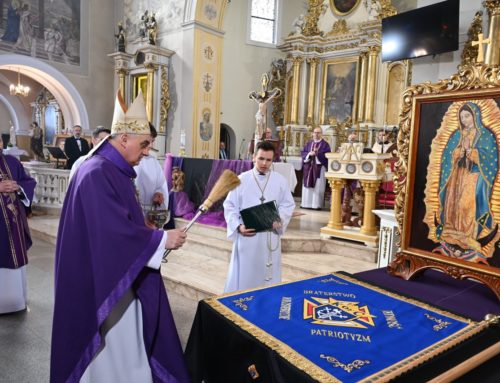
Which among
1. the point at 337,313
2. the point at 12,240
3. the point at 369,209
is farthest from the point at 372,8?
the point at 337,313

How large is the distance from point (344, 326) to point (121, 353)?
1.23m

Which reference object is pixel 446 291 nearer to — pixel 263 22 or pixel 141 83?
pixel 141 83

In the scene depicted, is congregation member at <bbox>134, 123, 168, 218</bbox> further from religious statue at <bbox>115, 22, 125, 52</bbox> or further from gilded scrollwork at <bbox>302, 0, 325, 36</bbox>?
gilded scrollwork at <bbox>302, 0, 325, 36</bbox>

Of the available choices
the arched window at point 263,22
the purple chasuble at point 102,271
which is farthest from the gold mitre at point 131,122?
the arched window at point 263,22

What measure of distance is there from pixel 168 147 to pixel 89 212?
33.8 ft

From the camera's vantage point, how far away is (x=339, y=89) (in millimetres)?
14148

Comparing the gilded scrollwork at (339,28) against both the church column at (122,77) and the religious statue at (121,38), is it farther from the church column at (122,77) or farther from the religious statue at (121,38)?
the church column at (122,77)

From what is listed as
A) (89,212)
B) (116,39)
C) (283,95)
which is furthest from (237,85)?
(89,212)

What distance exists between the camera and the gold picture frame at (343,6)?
44.9 feet

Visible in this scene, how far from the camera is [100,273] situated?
1.88 metres

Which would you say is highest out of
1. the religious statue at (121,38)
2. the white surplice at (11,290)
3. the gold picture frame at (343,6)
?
the gold picture frame at (343,6)

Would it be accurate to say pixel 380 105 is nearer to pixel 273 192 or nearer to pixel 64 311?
pixel 273 192

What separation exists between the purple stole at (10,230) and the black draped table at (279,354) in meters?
3.22

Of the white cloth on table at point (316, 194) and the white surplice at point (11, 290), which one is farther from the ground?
the white cloth on table at point (316, 194)
